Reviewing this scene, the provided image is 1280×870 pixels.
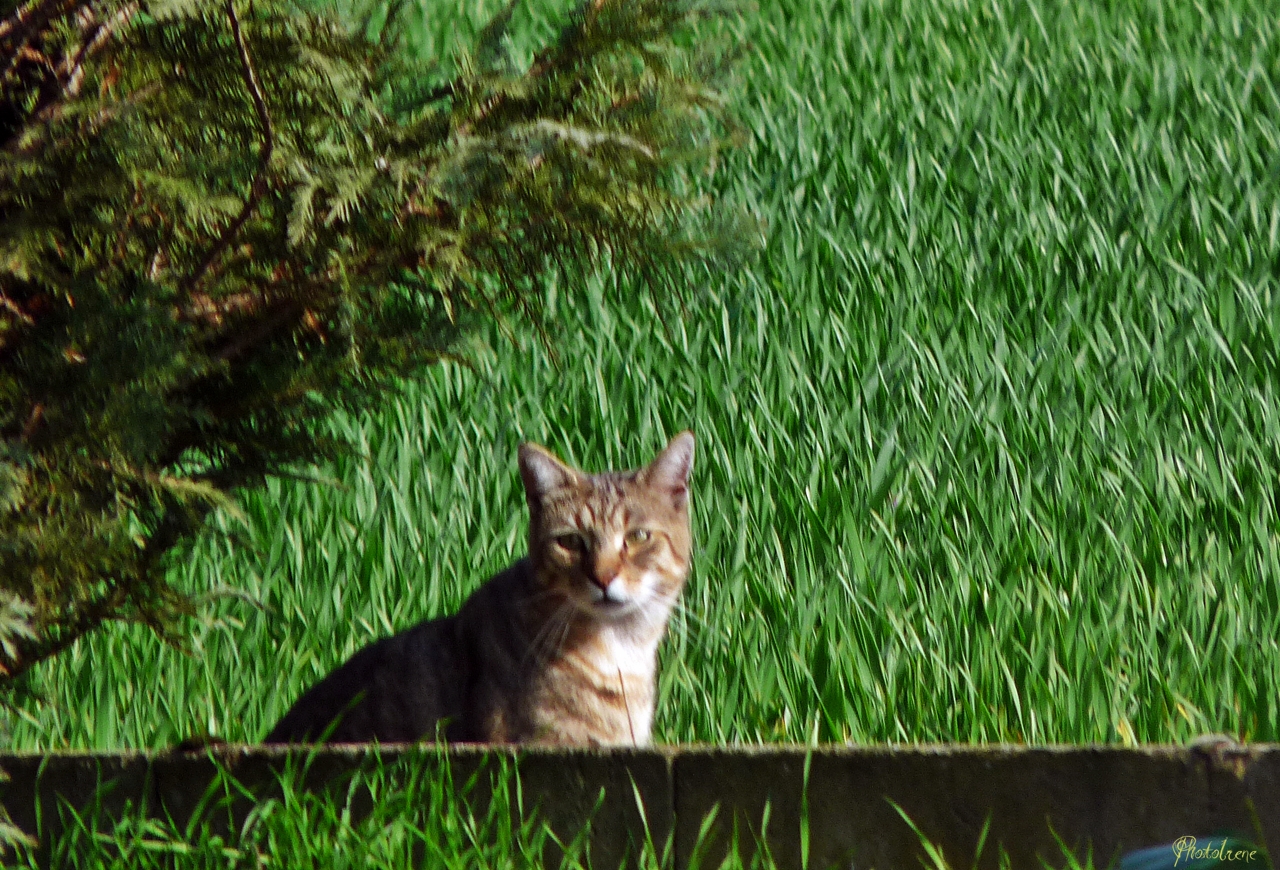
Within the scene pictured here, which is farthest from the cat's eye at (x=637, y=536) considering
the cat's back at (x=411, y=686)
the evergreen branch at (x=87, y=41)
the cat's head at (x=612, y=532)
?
the evergreen branch at (x=87, y=41)

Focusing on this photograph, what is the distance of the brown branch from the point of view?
207 cm

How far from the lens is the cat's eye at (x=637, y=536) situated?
2.95 m

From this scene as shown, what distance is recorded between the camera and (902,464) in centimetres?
381

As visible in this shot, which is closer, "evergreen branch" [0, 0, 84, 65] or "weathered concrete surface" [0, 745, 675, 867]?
"evergreen branch" [0, 0, 84, 65]

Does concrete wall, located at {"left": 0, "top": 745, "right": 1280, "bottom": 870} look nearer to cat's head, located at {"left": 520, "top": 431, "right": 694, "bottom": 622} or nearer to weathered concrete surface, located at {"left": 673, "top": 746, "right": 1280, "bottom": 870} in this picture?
weathered concrete surface, located at {"left": 673, "top": 746, "right": 1280, "bottom": 870}

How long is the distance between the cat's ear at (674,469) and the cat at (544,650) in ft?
0.08

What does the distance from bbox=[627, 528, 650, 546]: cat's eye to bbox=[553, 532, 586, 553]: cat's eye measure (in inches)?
3.8

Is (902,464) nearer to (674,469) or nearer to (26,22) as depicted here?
(674,469)

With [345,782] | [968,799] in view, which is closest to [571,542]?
[345,782]

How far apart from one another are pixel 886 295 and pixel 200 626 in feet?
8.24

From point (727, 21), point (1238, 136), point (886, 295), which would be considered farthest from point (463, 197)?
point (727, 21)

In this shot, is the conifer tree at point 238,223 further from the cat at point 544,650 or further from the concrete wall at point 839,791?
the cat at point 544,650
